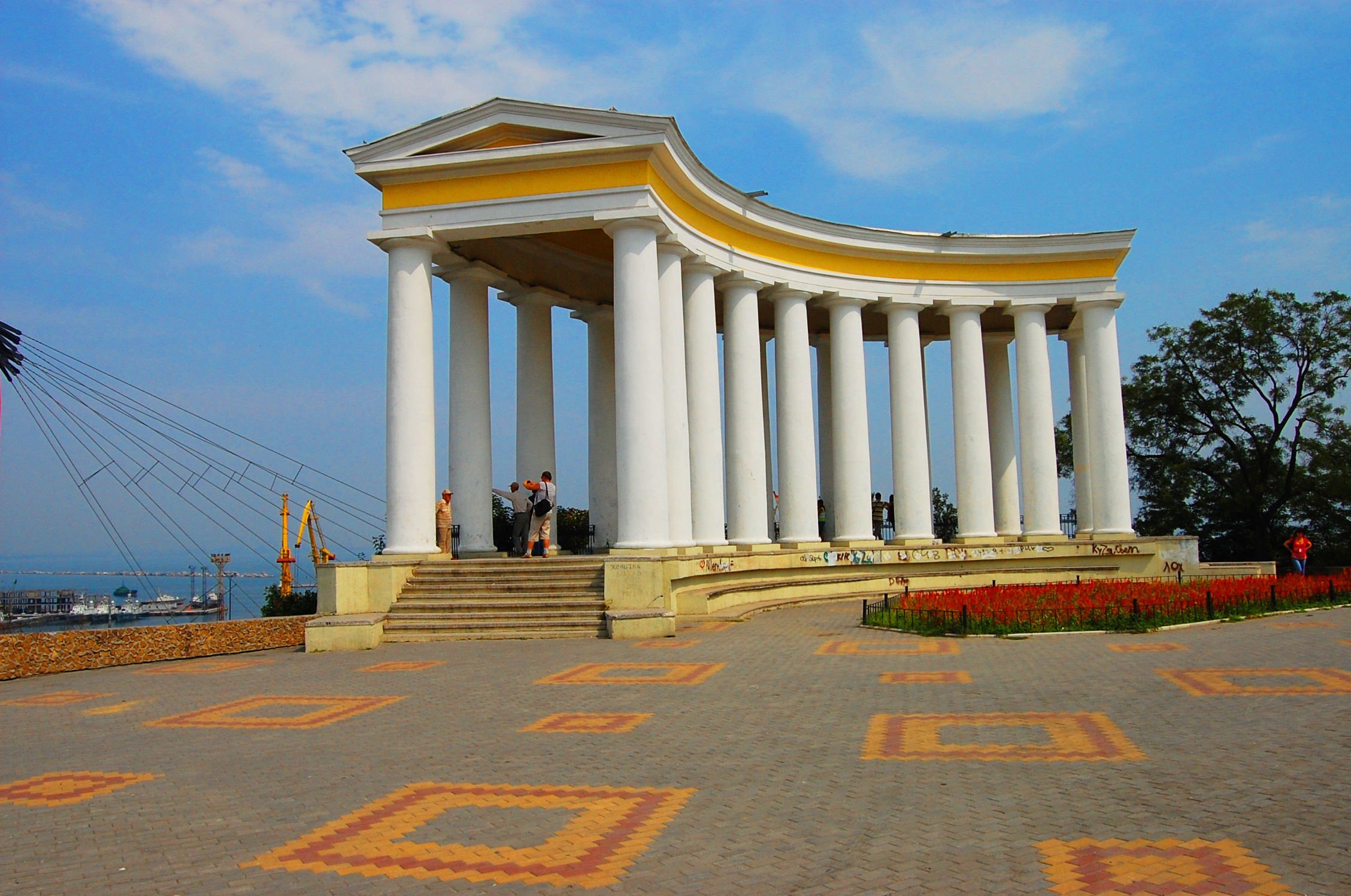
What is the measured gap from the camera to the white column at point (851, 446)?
31781 mm

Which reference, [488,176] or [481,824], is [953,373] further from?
[481,824]

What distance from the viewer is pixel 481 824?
295 inches

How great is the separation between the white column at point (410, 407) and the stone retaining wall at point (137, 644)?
306cm

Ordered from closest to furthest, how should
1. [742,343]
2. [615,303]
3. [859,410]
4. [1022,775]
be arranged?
[1022,775]
[615,303]
[742,343]
[859,410]

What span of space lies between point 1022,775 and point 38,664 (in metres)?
16.5

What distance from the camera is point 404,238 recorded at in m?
23.8

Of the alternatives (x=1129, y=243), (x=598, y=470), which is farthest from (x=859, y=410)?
(x=1129, y=243)

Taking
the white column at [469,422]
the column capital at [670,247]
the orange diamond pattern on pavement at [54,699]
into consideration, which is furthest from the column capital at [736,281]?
the orange diamond pattern on pavement at [54,699]

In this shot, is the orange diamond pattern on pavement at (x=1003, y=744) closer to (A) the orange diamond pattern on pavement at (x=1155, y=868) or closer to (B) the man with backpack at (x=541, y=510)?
(A) the orange diamond pattern on pavement at (x=1155, y=868)

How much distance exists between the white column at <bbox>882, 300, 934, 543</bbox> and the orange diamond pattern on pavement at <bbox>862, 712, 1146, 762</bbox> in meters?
22.2

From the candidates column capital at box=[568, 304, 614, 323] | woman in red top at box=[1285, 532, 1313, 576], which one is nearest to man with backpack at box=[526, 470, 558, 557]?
column capital at box=[568, 304, 614, 323]

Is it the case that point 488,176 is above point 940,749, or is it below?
above

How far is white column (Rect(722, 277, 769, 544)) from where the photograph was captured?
2923 centimetres

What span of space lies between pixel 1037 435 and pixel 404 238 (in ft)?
69.0
